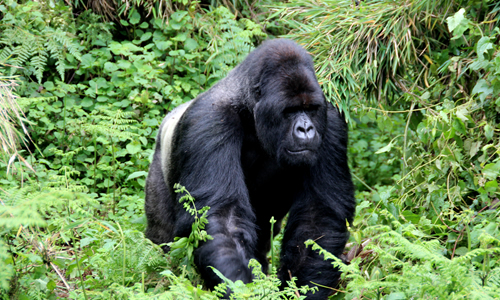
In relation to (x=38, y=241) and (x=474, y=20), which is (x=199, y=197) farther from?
(x=474, y=20)

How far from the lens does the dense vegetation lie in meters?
2.49

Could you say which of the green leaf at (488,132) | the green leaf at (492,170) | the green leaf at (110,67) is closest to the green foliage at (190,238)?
the green leaf at (492,170)

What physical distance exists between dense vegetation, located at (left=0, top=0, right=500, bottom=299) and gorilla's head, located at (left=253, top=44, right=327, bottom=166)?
1.48ft

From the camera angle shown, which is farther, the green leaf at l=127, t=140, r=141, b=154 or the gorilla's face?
the green leaf at l=127, t=140, r=141, b=154

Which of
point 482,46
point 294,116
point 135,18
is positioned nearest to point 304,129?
point 294,116

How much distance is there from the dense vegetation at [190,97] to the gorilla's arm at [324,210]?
6.7 inches

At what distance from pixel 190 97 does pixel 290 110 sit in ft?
7.76

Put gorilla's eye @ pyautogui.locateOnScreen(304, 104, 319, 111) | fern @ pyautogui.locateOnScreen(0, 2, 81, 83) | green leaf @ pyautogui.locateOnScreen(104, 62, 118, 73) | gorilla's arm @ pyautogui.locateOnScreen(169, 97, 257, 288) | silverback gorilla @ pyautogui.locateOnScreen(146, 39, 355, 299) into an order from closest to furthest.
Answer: gorilla's arm @ pyautogui.locateOnScreen(169, 97, 257, 288) → silverback gorilla @ pyautogui.locateOnScreen(146, 39, 355, 299) → gorilla's eye @ pyautogui.locateOnScreen(304, 104, 319, 111) → fern @ pyautogui.locateOnScreen(0, 2, 81, 83) → green leaf @ pyautogui.locateOnScreen(104, 62, 118, 73)

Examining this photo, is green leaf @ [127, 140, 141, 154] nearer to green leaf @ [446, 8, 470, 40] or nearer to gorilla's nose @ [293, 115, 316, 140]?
gorilla's nose @ [293, 115, 316, 140]

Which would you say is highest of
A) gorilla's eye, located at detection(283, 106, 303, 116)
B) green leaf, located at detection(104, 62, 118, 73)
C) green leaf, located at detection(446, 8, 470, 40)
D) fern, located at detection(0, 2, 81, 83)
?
green leaf, located at detection(446, 8, 470, 40)

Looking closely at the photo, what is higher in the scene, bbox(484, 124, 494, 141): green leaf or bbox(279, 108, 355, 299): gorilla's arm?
bbox(484, 124, 494, 141): green leaf

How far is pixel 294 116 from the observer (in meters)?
3.12

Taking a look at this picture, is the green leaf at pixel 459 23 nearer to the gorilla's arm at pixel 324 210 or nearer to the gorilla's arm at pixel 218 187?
the gorilla's arm at pixel 324 210

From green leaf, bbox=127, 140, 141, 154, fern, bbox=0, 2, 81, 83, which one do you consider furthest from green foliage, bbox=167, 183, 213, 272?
fern, bbox=0, 2, 81, 83
